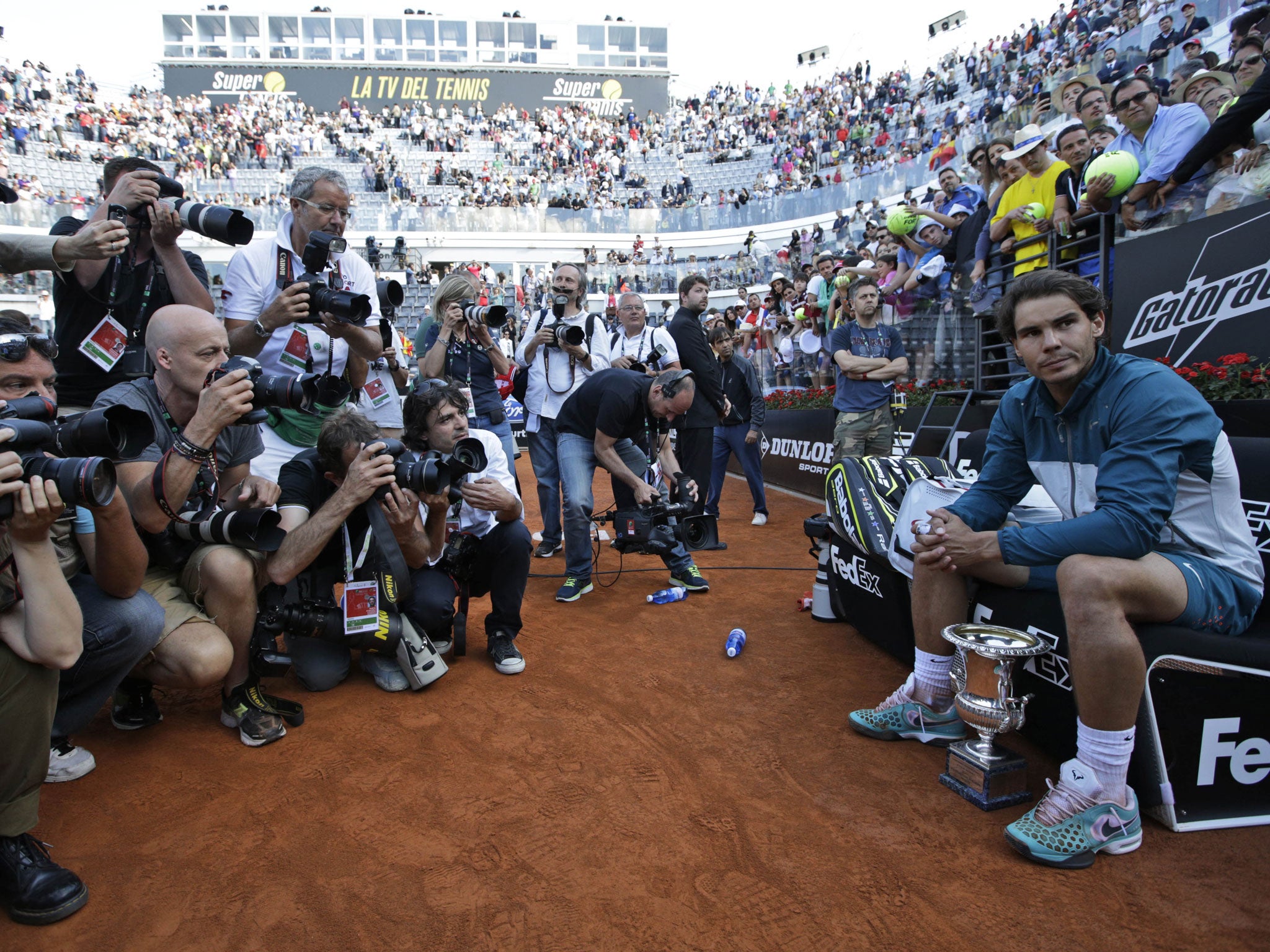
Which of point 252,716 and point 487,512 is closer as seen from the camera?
point 252,716

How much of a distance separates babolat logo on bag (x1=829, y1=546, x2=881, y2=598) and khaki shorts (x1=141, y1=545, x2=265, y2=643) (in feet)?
8.57

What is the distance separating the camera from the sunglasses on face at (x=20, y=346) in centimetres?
211

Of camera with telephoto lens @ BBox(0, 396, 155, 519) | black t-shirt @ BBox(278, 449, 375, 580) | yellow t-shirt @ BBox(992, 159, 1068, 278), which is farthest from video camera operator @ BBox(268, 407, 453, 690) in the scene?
yellow t-shirt @ BBox(992, 159, 1068, 278)

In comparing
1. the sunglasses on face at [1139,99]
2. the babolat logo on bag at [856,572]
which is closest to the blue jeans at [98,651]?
the babolat logo on bag at [856,572]

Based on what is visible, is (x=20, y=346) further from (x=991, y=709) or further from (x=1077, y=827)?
(x=1077, y=827)

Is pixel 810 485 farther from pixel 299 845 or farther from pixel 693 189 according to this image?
pixel 693 189

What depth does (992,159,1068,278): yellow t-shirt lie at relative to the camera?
5340mm

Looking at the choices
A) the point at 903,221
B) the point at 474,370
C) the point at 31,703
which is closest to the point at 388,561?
the point at 31,703

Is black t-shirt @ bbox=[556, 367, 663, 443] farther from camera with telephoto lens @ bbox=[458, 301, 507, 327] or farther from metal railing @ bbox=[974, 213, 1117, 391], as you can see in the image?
metal railing @ bbox=[974, 213, 1117, 391]

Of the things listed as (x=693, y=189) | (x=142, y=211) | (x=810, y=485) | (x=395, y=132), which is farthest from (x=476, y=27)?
(x=142, y=211)

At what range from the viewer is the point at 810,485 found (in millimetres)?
8688

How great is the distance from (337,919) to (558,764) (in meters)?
0.88

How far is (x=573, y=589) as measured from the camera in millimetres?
4641

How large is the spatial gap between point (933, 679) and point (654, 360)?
3.35 metres
